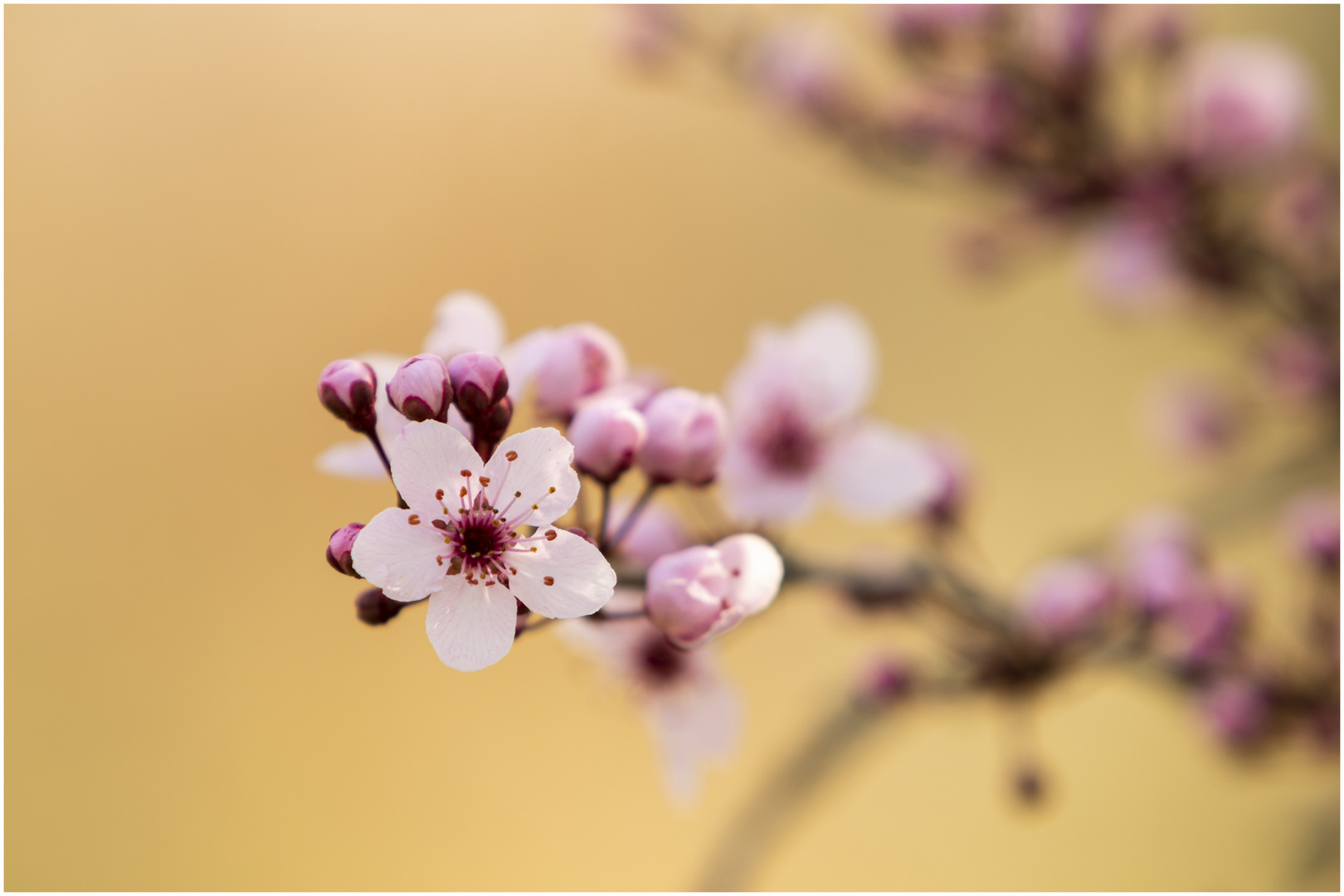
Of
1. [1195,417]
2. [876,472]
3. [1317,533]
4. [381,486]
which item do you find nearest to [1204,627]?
[1317,533]

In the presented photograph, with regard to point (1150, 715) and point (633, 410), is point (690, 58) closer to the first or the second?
point (633, 410)

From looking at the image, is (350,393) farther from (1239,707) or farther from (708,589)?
(1239,707)

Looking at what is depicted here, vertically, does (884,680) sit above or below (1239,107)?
below

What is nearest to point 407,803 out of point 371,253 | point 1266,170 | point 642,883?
point 642,883

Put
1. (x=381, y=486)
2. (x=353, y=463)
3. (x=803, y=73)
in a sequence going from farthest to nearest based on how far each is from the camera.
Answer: (x=381, y=486)
(x=803, y=73)
(x=353, y=463)

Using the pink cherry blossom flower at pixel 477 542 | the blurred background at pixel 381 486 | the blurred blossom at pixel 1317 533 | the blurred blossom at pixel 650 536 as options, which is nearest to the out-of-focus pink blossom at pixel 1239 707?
the blurred blossom at pixel 1317 533

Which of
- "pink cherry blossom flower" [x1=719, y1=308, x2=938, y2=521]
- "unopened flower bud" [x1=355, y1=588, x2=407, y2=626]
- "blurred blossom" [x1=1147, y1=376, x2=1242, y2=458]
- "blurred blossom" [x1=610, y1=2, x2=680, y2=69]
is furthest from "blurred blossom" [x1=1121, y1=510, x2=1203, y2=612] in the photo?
"blurred blossom" [x1=610, y1=2, x2=680, y2=69]

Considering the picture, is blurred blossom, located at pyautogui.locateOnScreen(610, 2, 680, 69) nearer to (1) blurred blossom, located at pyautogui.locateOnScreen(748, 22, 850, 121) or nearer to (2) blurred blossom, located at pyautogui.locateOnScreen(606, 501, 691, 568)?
(1) blurred blossom, located at pyautogui.locateOnScreen(748, 22, 850, 121)
